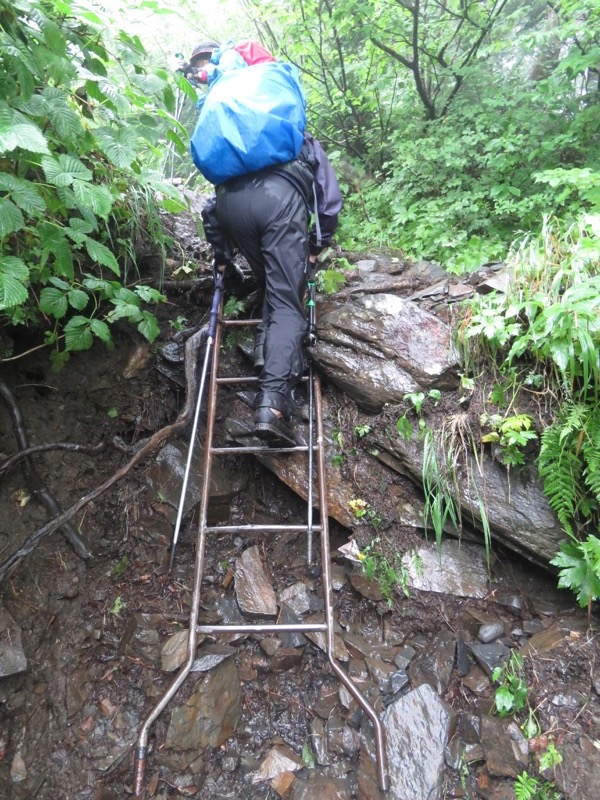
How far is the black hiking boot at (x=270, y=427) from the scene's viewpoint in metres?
2.68

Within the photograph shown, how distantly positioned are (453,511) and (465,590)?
0.50 meters

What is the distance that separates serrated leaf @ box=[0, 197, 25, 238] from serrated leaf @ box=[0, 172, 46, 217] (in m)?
0.04

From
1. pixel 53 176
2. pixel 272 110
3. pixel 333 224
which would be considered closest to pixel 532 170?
pixel 333 224

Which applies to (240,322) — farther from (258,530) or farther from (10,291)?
(10,291)

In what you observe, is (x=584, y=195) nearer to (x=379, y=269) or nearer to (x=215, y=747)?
(x=379, y=269)

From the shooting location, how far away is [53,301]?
8.48ft

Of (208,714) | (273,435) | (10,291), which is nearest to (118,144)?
(10,291)

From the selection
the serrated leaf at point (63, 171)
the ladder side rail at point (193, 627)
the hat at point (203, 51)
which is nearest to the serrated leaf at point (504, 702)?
the ladder side rail at point (193, 627)

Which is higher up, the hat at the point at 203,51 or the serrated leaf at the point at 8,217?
the hat at the point at 203,51

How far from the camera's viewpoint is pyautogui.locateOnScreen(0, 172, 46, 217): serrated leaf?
1.82 meters

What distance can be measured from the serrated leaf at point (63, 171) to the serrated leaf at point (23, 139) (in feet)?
1.04

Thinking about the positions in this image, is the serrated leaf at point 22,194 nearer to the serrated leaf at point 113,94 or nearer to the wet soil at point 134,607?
the serrated leaf at point 113,94

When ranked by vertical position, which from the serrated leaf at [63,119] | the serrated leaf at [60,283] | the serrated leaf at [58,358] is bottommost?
the serrated leaf at [58,358]

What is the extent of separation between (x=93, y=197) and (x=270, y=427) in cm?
151
